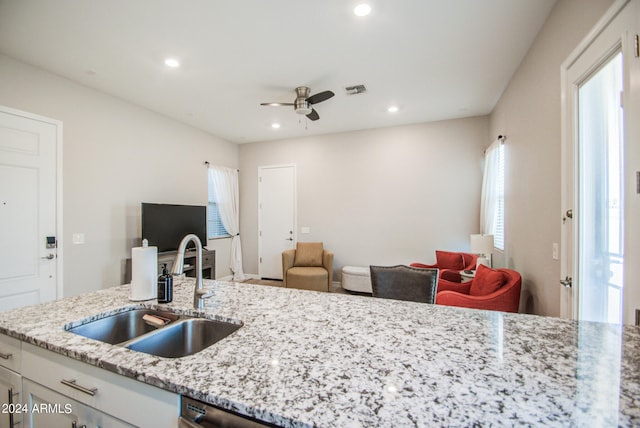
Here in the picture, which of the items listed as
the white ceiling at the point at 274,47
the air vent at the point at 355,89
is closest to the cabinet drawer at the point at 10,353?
the white ceiling at the point at 274,47

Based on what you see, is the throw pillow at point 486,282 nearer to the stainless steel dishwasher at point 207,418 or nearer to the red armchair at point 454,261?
the red armchair at point 454,261

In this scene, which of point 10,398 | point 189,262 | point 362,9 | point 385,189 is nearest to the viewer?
point 10,398

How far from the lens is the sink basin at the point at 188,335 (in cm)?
120

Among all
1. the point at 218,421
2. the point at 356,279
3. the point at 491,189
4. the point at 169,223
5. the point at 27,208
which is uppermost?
the point at 491,189

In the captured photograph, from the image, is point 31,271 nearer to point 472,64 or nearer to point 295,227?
point 295,227

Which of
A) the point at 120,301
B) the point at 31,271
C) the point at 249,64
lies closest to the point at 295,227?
the point at 249,64

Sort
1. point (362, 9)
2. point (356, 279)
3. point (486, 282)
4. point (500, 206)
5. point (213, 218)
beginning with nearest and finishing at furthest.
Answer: point (362, 9) < point (486, 282) < point (500, 206) < point (356, 279) < point (213, 218)

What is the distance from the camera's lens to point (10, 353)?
114cm

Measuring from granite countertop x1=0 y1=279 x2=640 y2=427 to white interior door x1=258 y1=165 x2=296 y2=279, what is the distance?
4159mm

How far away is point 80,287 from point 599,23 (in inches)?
193

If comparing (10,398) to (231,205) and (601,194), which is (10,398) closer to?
(601,194)

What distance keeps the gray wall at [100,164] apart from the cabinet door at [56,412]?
248cm

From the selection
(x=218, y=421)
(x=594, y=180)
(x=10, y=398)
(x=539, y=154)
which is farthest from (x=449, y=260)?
(x=10, y=398)

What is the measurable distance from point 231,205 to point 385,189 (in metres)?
3.05
